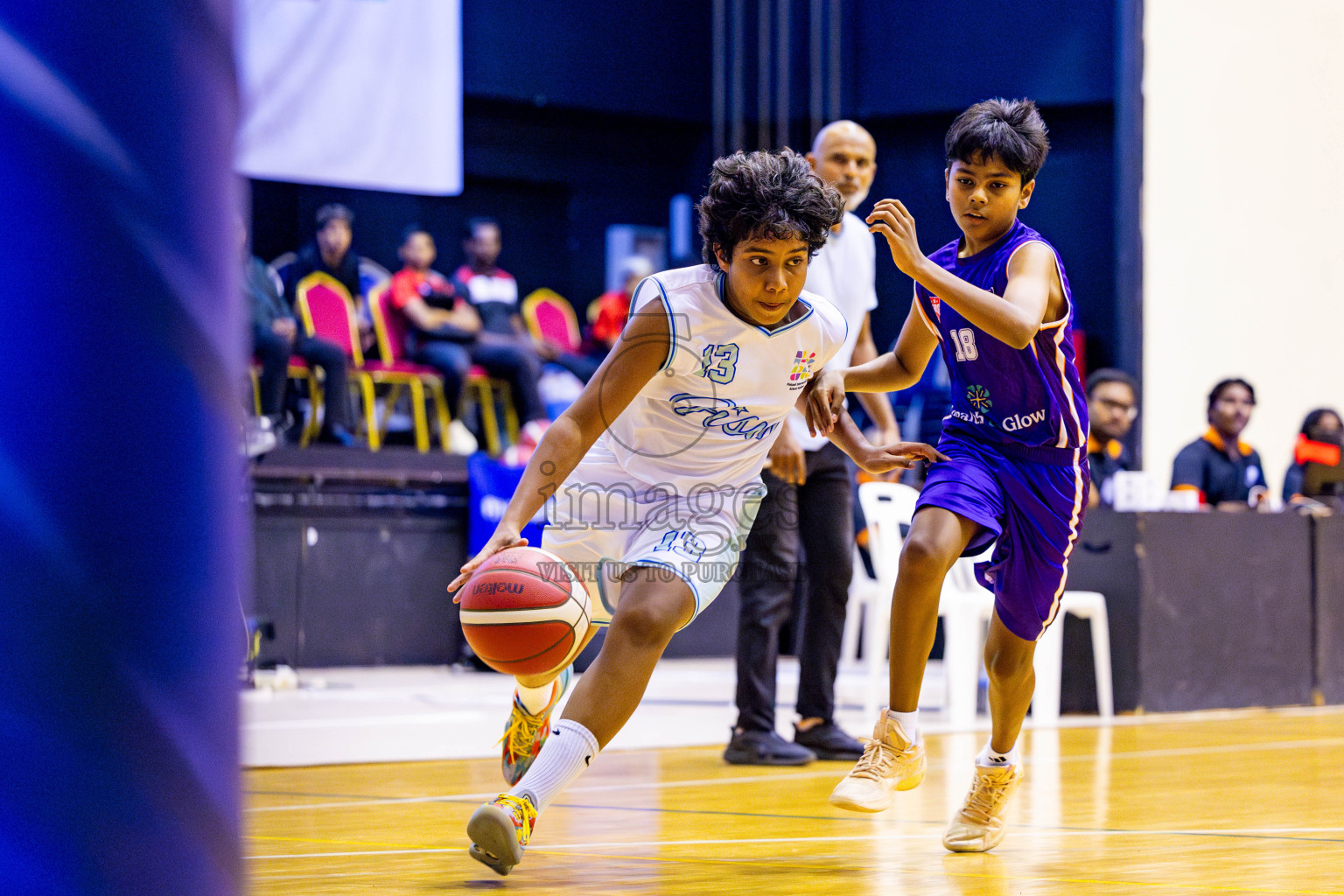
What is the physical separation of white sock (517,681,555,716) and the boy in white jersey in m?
0.01

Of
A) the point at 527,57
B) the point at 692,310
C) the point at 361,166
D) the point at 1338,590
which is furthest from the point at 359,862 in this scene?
the point at 527,57

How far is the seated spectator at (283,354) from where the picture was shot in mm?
9023

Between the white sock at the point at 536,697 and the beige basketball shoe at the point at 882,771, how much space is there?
71 cm

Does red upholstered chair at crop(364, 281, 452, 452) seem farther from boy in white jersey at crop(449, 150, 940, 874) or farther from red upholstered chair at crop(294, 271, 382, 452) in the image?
boy in white jersey at crop(449, 150, 940, 874)

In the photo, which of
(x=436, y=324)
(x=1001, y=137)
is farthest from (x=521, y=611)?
(x=436, y=324)

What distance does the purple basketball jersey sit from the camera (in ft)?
10.1

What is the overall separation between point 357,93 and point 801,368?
12.1 ft

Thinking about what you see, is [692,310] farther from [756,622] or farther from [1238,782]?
[1238,782]

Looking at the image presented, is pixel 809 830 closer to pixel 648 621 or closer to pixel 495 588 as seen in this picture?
pixel 648 621

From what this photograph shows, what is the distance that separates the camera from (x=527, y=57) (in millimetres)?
13656

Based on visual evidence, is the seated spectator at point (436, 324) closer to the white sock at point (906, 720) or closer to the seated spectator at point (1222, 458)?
the seated spectator at point (1222, 458)

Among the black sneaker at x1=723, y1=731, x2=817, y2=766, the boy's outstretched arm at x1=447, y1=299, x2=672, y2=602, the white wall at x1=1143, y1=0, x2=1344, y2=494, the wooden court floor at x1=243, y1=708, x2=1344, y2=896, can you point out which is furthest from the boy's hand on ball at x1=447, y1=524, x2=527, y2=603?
the white wall at x1=1143, y1=0, x2=1344, y2=494

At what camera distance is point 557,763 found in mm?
2689

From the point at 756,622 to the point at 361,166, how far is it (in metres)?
2.74
